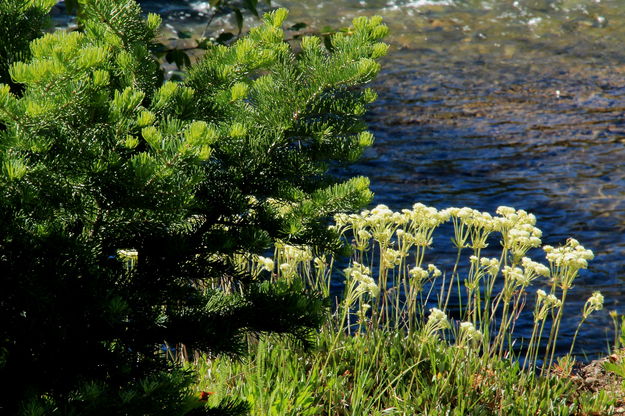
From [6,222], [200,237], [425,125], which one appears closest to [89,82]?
[6,222]

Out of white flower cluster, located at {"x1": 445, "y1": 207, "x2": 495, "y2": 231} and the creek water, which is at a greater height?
white flower cluster, located at {"x1": 445, "y1": 207, "x2": 495, "y2": 231}

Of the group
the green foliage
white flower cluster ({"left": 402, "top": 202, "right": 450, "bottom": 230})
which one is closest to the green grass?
white flower cluster ({"left": 402, "top": 202, "right": 450, "bottom": 230})

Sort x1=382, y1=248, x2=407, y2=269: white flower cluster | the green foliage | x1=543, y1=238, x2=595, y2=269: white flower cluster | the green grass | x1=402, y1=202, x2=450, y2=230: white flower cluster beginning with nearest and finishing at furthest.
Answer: the green foliage
x1=543, y1=238, x2=595, y2=269: white flower cluster
the green grass
x1=402, y1=202, x2=450, y2=230: white flower cluster
x1=382, y1=248, x2=407, y2=269: white flower cluster

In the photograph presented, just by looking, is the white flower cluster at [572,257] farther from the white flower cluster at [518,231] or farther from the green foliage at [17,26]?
the green foliage at [17,26]

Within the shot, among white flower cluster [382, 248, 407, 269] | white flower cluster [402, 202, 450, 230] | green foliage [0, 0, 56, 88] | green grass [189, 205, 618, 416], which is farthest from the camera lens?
white flower cluster [382, 248, 407, 269]

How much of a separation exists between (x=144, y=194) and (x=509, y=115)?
343 inches

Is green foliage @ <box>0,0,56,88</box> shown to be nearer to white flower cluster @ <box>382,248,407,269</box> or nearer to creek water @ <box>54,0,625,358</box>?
white flower cluster @ <box>382,248,407,269</box>

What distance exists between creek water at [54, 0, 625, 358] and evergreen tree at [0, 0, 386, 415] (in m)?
3.29

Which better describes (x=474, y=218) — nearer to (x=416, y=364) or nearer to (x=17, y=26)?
(x=416, y=364)

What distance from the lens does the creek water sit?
22.6ft

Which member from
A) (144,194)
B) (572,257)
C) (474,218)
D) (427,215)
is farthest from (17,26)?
(572,257)

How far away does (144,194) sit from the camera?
188 cm

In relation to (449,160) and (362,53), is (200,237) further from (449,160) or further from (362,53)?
(449,160)

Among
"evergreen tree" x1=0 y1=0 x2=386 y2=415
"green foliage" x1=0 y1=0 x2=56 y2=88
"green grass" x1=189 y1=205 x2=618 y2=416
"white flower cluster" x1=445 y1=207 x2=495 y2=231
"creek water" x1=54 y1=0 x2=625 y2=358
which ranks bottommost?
"creek water" x1=54 y1=0 x2=625 y2=358
